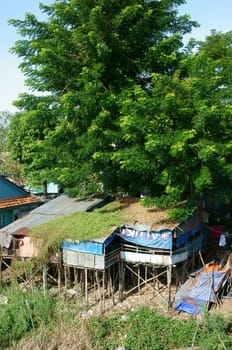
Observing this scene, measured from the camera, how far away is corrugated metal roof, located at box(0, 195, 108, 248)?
51.8ft

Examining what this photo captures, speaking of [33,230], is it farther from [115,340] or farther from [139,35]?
[139,35]

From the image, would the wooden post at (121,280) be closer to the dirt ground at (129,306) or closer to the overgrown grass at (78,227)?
the dirt ground at (129,306)

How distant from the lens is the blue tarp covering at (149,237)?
14156 mm

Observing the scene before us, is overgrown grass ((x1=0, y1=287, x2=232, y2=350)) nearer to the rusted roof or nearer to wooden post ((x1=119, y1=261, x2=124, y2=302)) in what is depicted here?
wooden post ((x1=119, y1=261, x2=124, y2=302))

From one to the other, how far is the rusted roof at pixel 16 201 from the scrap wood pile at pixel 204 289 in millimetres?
11059

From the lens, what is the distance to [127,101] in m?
13.8

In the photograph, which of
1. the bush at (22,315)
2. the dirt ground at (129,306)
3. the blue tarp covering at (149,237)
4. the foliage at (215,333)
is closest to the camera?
the foliage at (215,333)

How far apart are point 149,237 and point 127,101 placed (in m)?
5.34

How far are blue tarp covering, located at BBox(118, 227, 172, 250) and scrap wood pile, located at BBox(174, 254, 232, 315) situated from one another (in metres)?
1.82

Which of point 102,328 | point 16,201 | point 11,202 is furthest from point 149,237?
point 16,201

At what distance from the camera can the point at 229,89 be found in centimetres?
1359

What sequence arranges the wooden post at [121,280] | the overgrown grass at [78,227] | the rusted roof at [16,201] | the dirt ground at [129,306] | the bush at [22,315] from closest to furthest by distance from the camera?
1. the dirt ground at [129,306]
2. the bush at [22,315]
3. the overgrown grass at [78,227]
4. the wooden post at [121,280]
5. the rusted roof at [16,201]

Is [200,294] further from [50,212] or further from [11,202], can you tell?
[11,202]

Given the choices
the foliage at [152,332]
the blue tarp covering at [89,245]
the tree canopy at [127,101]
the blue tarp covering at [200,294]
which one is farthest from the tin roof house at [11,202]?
the blue tarp covering at [200,294]
